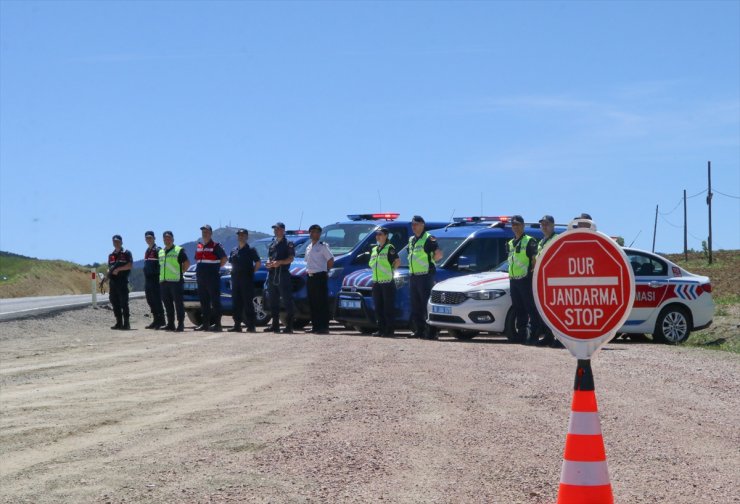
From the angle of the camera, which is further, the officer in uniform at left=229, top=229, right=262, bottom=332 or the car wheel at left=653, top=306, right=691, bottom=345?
the officer in uniform at left=229, top=229, right=262, bottom=332

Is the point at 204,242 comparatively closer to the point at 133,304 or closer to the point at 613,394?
the point at 613,394

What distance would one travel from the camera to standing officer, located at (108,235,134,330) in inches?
907

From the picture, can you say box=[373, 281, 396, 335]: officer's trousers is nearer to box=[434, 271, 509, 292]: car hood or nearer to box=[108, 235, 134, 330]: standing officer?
box=[434, 271, 509, 292]: car hood

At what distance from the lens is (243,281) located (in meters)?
21.2

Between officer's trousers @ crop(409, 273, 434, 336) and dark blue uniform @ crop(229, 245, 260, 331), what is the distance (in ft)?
11.2

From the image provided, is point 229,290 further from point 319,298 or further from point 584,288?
point 584,288

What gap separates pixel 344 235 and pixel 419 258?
4042 millimetres

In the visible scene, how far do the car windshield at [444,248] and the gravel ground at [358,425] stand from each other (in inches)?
158

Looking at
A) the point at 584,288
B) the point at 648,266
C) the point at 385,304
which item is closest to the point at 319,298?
the point at 385,304

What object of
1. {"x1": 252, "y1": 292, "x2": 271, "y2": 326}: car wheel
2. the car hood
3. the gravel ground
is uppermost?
the car hood

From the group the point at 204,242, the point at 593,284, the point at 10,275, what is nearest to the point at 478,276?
the point at 204,242

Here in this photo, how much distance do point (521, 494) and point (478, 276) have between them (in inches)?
465

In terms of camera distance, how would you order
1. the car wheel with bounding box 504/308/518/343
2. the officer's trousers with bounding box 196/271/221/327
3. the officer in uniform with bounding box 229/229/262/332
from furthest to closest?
the officer's trousers with bounding box 196/271/221/327, the officer in uniform with bounding box 229/229/262/332, the car wheel with bounding box 504/308/518/343

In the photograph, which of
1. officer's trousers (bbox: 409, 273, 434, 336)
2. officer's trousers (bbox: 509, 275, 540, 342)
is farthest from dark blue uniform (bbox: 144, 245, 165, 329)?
officer's trousers (bbox: 509, 275, 540, 342)
